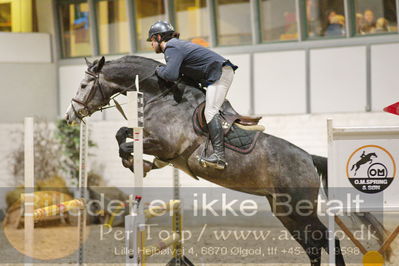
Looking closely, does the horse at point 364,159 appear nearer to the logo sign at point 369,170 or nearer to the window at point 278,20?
the logo sign at point 369,170

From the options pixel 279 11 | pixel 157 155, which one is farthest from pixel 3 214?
pixel 157 155

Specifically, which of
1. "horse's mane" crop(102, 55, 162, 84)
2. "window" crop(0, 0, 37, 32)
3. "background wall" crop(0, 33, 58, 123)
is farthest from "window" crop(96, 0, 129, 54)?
"horse's mane" crop(102, 55, 162, 84)

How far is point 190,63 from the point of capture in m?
5.51

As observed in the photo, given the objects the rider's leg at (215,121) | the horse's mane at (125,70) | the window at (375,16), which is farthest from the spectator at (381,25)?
the horse's mane at (125,70)

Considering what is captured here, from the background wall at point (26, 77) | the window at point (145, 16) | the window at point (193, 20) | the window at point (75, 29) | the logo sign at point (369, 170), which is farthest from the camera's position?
the window at point (75, 29)

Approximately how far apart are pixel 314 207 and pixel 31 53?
22.6ft

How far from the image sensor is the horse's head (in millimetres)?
5703

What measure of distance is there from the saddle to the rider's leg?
0.11m

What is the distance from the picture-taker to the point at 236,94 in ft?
32.4

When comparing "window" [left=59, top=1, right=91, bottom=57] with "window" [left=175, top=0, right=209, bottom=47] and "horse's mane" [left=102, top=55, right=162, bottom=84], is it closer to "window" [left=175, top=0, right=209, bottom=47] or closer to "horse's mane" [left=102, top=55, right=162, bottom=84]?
"window" [left=175, top=0, right=209, bottom=47]

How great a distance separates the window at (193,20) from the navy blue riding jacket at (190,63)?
4736mm

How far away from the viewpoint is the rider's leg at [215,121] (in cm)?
539

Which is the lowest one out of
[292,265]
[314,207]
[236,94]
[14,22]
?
[292,265]

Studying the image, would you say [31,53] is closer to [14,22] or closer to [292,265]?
[14,22]
